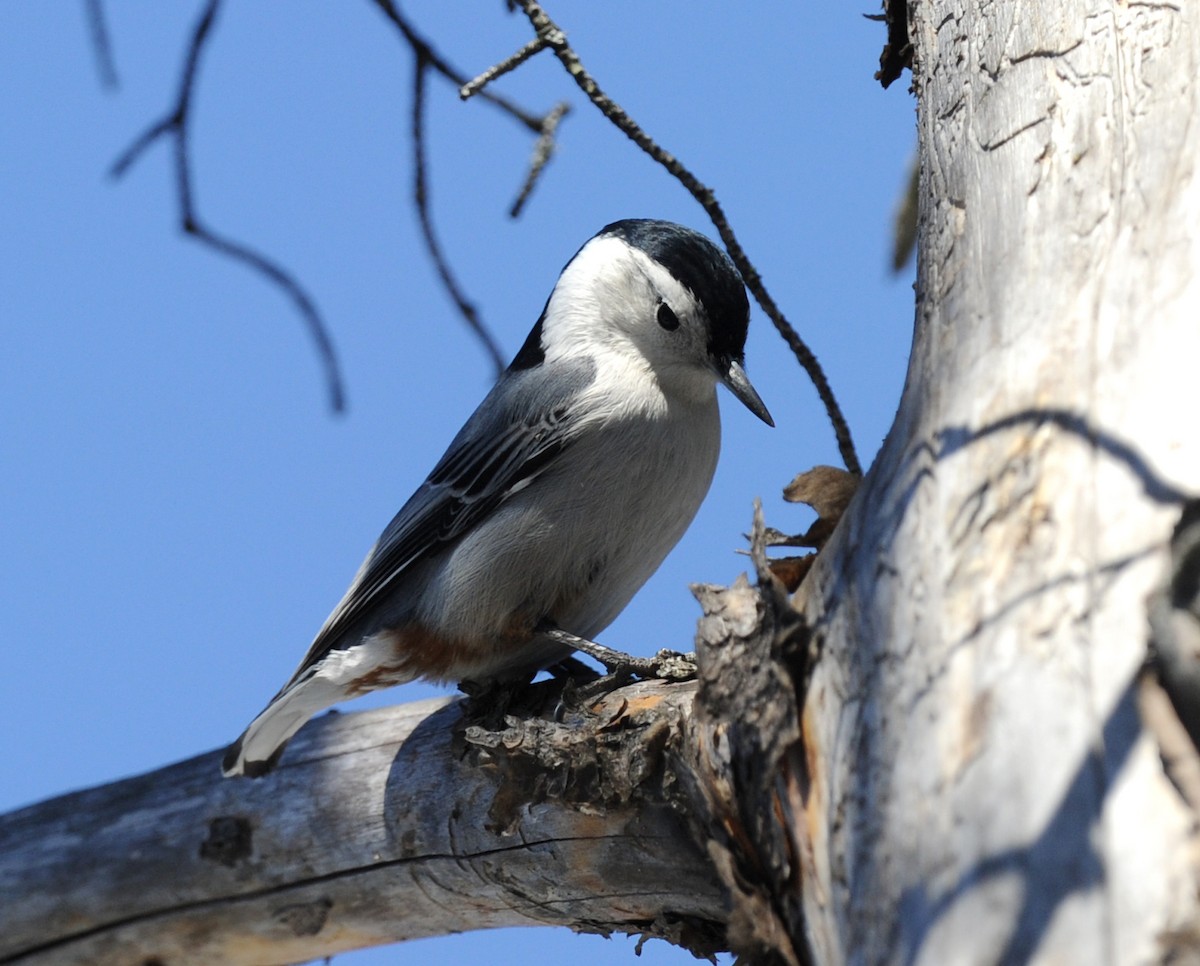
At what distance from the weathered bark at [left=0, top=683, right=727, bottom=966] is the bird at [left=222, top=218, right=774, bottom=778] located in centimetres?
15

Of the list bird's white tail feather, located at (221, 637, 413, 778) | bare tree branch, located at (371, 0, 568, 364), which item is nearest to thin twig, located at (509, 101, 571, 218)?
bare tree branch, located at (371, 0, 568, 364)

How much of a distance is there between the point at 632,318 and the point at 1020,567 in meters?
1.96

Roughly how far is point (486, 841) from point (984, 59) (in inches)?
65.5

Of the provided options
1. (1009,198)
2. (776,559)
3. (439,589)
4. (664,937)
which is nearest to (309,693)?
(439,589)

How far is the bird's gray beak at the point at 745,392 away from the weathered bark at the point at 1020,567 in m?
0.99

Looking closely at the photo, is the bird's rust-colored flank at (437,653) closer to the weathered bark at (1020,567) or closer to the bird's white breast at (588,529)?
the bird's white breast at (588,529)

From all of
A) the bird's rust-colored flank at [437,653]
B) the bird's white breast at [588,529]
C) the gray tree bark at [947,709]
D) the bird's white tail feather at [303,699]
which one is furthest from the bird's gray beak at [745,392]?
the bird's white tail feather at [303,699]

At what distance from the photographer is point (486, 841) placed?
2.55 meters

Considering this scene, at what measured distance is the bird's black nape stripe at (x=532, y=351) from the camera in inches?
138

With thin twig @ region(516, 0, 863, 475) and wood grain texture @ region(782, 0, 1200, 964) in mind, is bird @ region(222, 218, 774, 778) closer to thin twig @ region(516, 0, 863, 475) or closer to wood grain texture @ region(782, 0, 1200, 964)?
thin twig @ region(516, 0, 863, 475)

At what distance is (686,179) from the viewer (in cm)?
295

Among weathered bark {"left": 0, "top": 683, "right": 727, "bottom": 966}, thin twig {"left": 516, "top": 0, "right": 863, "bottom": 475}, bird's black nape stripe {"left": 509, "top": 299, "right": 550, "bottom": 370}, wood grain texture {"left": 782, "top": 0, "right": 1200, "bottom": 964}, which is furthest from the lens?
bird's black nape stripe {"left": 509, "top": 299, "right": 550, "bottom": 370}

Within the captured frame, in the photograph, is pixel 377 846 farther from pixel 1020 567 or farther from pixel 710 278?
pixel 1020 567

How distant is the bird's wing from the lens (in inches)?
121
